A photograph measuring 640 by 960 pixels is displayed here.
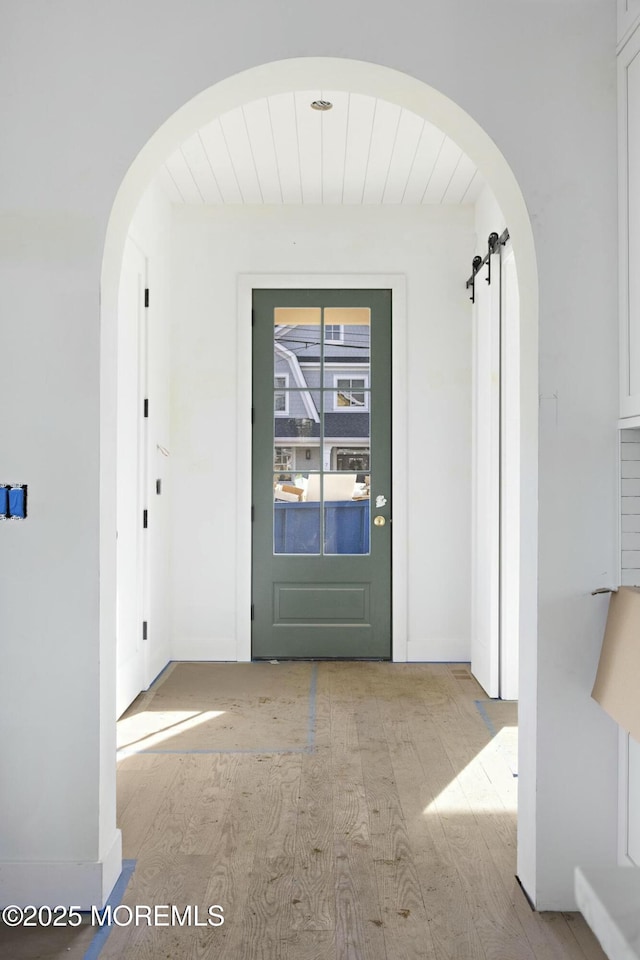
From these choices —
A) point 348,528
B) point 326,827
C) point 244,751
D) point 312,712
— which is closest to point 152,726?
point 244,751

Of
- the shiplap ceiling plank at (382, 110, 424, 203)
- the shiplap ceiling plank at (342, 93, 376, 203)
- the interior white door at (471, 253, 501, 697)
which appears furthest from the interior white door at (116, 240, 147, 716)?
the interior white door at (471, 253, 501, 697)

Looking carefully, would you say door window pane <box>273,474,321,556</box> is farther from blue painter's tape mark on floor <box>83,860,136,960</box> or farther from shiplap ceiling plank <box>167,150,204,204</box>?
blue painter's tape mark on floor <box>83,860,136,960</box>

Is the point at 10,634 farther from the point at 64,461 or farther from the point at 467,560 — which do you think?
the point at 467,560

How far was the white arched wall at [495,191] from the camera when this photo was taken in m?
2.18

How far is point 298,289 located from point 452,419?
49.6 inches

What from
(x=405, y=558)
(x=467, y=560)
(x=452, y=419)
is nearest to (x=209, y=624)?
(x=405, y=558)

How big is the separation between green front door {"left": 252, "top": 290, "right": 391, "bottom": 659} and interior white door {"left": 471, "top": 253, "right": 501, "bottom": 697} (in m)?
0.56

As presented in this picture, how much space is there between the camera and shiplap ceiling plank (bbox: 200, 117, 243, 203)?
3829 millimetres

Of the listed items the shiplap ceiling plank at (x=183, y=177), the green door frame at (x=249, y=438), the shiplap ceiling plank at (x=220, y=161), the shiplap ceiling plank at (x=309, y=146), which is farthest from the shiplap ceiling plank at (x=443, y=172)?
the shiplap ceiling plank at (x=183, y=177)

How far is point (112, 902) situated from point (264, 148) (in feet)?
11.2

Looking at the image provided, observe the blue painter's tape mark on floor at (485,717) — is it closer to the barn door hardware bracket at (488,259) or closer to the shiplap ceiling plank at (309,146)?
the barn door hardware bracket at (488,259)

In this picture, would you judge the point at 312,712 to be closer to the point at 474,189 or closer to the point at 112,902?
the point at 112,902

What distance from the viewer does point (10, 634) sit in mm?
2172

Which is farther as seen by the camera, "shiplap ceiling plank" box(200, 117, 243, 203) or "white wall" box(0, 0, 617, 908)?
"shiplap ceiling plank" box(200, 117, 243, 203)
